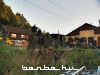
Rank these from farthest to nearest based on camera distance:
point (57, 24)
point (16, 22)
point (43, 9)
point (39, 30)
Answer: point (57, 24) → point (39, 30) → point (43, 9) → point (16, 22)

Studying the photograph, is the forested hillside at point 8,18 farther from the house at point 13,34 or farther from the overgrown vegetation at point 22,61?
the overgrown vegetation at point 22,61

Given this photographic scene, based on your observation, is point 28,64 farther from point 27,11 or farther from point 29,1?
point 27,11

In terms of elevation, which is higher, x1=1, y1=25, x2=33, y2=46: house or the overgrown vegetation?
x1=1, y1=25, x2=33, y2=46: house

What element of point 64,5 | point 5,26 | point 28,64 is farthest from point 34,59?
point 64,5

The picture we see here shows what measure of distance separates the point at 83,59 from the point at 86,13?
138 centimetres

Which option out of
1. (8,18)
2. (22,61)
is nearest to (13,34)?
(8,18)

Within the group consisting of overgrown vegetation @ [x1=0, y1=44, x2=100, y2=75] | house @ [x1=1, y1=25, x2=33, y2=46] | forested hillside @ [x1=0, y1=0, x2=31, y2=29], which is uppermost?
forested hillside @ [x1=0, y1=0, x2=31, y2=29]

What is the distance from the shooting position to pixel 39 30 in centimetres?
564

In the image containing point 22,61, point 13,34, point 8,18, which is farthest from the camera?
point 13,34

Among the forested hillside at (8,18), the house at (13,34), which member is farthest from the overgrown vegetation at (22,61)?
the forested hillside at (8,18)

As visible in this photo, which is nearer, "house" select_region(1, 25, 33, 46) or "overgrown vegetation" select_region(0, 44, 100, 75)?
"overgrown vegetation" select_region(0, 44, 100, 75)

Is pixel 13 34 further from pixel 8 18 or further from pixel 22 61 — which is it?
pixel 22 61

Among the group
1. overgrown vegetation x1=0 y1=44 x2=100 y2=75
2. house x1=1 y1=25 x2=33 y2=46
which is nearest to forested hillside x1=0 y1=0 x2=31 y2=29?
house x1=1 y1=25 x2=33 y2=46

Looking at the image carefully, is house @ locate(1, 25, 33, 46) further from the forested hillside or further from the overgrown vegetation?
the overgrown vegetation
